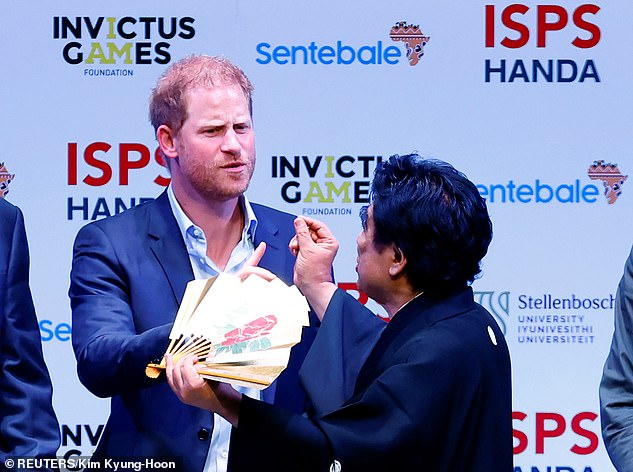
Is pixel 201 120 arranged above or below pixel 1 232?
above

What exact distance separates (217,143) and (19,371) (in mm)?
788

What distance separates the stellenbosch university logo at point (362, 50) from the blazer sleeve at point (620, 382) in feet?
7.48

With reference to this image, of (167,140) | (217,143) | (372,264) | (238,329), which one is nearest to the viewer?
(238,329)

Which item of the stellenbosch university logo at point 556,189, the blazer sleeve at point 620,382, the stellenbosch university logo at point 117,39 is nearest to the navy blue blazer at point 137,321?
the blazer sleeve at point 620,382

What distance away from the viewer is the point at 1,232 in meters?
2.66

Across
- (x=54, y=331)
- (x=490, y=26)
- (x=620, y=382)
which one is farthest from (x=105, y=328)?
(x=490, y=26)

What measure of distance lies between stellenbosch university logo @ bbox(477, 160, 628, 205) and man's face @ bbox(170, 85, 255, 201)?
1.88 meters

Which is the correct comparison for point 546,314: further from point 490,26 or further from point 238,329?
point 238,329

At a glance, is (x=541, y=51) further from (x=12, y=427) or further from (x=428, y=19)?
(x=12, y=427)

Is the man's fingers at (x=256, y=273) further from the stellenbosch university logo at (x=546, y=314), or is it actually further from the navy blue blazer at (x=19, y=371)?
the stellenbosch university logo at (x=546, y=314)

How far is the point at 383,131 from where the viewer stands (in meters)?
→ 4.68

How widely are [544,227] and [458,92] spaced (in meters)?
0.65

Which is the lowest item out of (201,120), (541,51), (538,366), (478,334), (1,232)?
(538,366)

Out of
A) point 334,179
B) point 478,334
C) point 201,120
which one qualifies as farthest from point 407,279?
point 334,179
